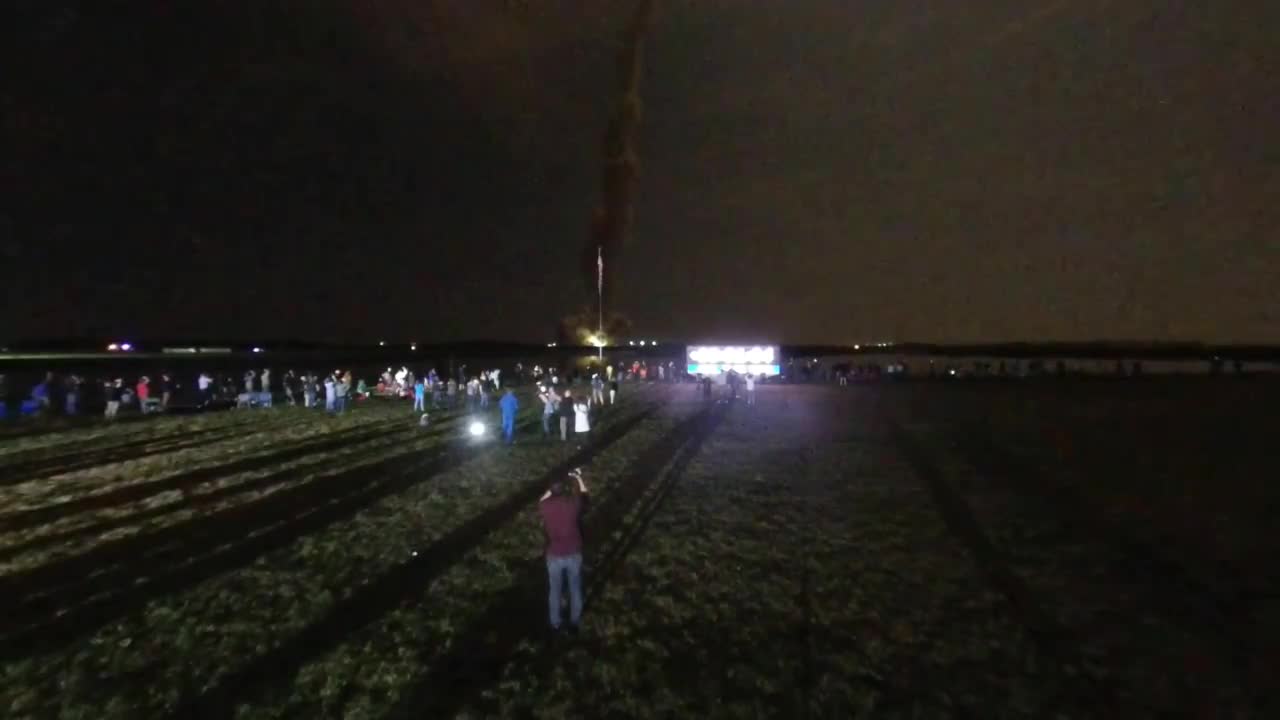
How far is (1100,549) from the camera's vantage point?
12133 mm

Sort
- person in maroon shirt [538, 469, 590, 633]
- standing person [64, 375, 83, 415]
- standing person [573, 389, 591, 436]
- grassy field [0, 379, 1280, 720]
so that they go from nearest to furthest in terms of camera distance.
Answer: grassy field [0, 379, 1280, 720]
person in maroon shirt [538, 469, 590, 633]
standing person [573, 389, 591, 436]
standing person [64, 375, 83, 415]

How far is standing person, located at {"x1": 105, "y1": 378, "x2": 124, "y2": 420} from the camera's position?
3133 centimetres

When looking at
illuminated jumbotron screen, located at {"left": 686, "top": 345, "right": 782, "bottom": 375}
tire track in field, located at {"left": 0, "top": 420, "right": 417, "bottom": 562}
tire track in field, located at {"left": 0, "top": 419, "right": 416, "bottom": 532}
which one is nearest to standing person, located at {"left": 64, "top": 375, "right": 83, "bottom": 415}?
tire track in field, located at {"left": 0, "top": 419, "right": 416, "bottom": 532}

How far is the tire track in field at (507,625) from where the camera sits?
6957 millimetres

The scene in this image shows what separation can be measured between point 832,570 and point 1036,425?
2250cm

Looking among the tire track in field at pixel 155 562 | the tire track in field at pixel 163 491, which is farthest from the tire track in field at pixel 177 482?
the tire track in field at pixel 155 562

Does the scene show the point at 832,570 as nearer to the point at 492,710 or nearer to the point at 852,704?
the point at 852,704

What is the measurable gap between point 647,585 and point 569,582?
6.54ft

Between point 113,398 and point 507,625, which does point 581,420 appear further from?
point 113,398

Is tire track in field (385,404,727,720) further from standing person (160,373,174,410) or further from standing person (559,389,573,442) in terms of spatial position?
standing person (160,373,174,410)

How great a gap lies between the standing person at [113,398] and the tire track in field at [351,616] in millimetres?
23645

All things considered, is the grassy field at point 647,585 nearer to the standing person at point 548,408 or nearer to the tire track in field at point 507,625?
the tire track in field at point 507,625

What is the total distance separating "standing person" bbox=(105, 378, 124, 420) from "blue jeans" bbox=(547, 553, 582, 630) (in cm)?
2938

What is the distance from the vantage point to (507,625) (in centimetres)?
870
